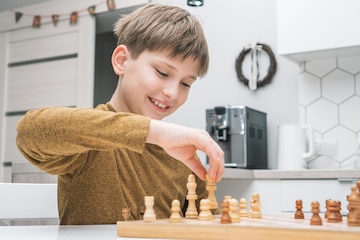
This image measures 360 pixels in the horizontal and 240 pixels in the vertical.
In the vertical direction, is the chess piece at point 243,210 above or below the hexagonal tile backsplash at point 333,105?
below

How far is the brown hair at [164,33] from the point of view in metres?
1.20

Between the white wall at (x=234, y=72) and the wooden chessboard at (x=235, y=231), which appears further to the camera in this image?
→ the white wall at (x=234, y=72)

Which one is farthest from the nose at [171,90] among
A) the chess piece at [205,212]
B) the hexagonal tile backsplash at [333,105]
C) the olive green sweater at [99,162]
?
the hexagonal tile backsplash at [333,105]

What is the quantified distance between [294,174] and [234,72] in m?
1.10

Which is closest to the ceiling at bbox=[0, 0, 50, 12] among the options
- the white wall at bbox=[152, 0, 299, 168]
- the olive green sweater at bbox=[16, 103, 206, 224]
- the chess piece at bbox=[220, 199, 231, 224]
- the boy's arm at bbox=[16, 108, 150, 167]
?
the white wall at bbox=[152, 0, 299, 168]

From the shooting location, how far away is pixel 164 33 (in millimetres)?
1203

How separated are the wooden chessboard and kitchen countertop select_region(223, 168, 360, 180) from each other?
1689mm

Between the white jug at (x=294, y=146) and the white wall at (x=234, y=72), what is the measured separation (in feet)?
0.88

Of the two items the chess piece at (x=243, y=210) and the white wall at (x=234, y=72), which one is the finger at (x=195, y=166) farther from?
the white wall at (x=234, y=72)

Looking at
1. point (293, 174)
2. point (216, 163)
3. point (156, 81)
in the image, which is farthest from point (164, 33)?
point (293, 174)

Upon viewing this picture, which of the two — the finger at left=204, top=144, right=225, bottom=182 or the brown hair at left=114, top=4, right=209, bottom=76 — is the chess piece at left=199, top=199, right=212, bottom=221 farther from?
the brown hair at left=114, top=4, right=209, bottom=76

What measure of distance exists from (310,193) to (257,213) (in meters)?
1.60

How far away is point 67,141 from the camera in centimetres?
84

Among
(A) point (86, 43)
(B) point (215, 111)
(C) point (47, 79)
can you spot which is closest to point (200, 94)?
(B) point (215, 111)
